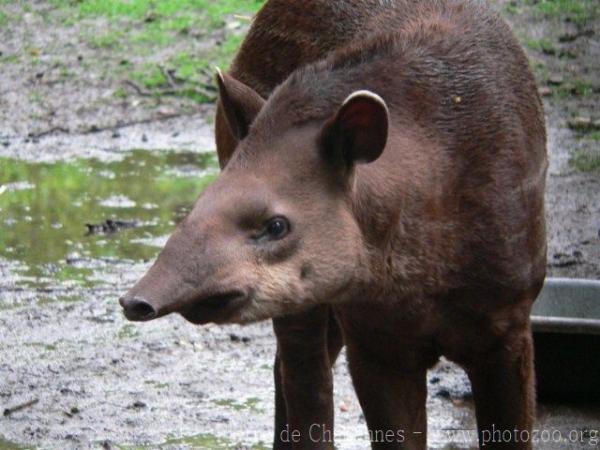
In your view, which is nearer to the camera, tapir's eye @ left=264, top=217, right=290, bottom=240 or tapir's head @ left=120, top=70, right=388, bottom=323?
tapir's head @ left=120, top=70, right=388, bottom=323

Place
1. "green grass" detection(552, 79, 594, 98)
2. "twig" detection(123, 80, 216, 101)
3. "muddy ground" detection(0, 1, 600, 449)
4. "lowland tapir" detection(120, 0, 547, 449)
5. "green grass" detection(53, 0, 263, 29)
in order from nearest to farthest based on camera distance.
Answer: "lowland tapir" detection(120, 0, 547, 449) < "muddy ground" detection(0, 1, 600, 449) < "green grass" detection(552, 79, 594, 98) < "twig" detection(123, 80, 216, 101) < "green grass" detection(53, 0, 263, 29)

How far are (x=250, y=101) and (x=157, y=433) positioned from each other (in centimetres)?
230

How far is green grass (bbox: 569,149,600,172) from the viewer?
418 inches

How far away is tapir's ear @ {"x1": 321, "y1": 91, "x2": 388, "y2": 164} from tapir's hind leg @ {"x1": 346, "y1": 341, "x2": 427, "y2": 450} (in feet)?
3.02

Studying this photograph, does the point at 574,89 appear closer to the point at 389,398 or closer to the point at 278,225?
the point at 389,398

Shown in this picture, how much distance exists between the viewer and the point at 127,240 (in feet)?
31.3

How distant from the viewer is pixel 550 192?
401 inches

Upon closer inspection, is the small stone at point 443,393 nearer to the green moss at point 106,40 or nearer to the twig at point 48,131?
the twig at point 48,131

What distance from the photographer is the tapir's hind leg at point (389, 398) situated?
17.4 ft

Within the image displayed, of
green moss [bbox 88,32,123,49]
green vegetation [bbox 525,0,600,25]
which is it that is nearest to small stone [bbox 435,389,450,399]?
green vegetation [bbox 525,0,600,25]

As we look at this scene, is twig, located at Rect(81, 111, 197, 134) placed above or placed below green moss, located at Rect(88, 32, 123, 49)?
below

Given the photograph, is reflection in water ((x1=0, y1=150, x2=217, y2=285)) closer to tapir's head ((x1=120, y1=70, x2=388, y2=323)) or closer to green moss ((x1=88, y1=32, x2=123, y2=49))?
green moss ((x1=88, y1=32, x2=123, y2=49))

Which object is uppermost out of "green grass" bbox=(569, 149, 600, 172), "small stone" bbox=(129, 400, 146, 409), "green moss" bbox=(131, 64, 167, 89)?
"green moss" bbox=(131, 64, 167, 89)

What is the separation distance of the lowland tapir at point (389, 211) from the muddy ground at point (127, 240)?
4.48 feet
